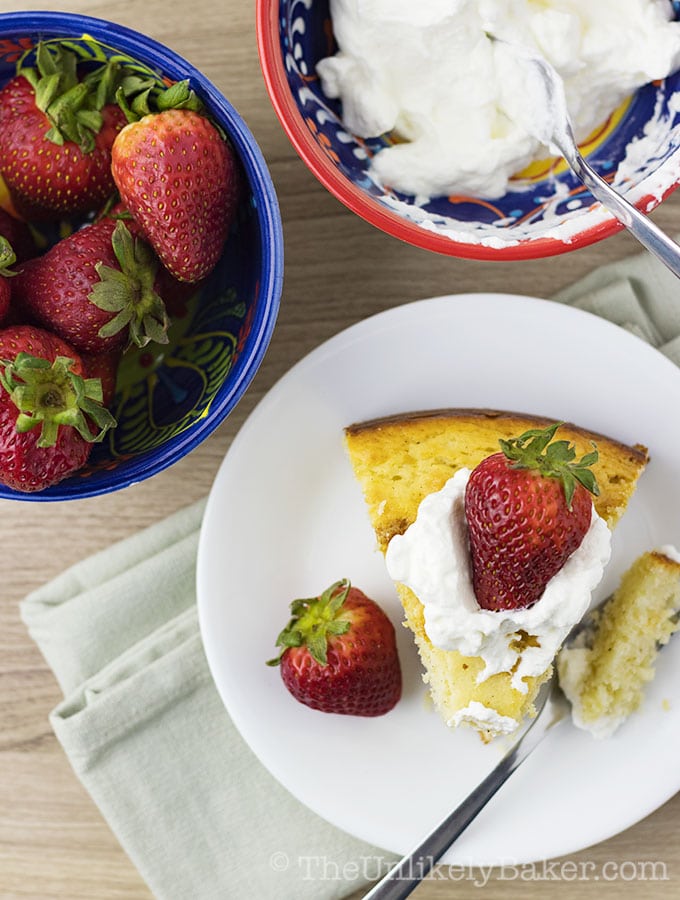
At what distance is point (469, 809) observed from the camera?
142 centimetres

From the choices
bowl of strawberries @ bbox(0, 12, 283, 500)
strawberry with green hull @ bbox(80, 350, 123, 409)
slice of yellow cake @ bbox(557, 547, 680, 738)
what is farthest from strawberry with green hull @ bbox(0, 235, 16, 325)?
slice of yellow cake @ bbox(557, 547, 680, 738)

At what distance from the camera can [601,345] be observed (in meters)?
1.43

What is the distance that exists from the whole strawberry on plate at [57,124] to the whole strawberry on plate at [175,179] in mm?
49

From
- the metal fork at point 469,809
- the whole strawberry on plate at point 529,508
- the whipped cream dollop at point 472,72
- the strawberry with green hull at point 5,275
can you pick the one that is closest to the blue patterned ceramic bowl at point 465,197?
the whipped cream dollop at point 472,72

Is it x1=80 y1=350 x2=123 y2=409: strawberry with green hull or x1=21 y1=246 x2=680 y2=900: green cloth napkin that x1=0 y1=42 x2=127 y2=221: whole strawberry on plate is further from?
x1=21 y1=246 x2=680 y2=900: green cloth napkin

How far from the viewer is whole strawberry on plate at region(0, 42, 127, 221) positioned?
3.81ft

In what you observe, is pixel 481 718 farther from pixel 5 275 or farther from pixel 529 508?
pixel 5 275

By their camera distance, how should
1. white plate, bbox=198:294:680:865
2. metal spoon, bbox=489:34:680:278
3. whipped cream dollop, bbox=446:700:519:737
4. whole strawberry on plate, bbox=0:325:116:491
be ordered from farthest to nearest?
white plate, bbox=198:294:680:865 → whipped cream dollop, bbox=446:700:519:737 → metal spoon, bbox=489:34:680:278 → whole strawberry on plate, bbox=0:325:116:491

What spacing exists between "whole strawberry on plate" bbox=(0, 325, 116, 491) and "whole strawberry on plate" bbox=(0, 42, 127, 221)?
0.21m

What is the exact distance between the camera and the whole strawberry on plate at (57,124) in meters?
1.16

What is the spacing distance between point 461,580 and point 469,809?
1.33 ft

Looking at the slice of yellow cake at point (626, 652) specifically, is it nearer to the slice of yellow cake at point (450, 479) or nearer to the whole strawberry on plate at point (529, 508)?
the slice of yellow cake at point (450, 479)

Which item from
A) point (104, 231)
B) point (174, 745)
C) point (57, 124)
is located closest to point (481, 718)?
point (174, 745)

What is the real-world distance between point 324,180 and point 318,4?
0.27 meters
